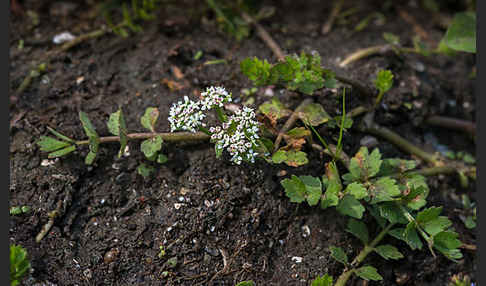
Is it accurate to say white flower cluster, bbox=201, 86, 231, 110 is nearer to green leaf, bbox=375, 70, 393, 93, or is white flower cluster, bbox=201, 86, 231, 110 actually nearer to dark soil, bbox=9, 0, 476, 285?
dark soil, bbox=9, 0, 476, 285

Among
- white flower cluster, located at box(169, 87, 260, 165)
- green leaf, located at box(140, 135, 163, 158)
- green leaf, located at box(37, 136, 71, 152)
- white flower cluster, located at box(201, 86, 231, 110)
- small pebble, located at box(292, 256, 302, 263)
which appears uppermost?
white flower cluster, located at box(201, 86, 231, 110)

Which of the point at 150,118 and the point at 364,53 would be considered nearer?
the point at 150,118

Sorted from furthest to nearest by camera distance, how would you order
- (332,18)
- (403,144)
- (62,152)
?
(332,18), (403,144), (62,152)

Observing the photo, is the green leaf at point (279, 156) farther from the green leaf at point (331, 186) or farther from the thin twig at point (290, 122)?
the green leaf at point (331, 186)

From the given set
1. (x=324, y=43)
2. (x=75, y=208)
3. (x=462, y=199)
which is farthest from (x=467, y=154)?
(x=75, y=208)

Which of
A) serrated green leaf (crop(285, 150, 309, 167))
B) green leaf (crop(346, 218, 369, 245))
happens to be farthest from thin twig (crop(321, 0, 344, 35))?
green leaf (crop(346, 218, 369, 245))

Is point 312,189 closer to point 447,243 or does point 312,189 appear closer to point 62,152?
point 447,243

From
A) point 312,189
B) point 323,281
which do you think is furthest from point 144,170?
point 323,281
